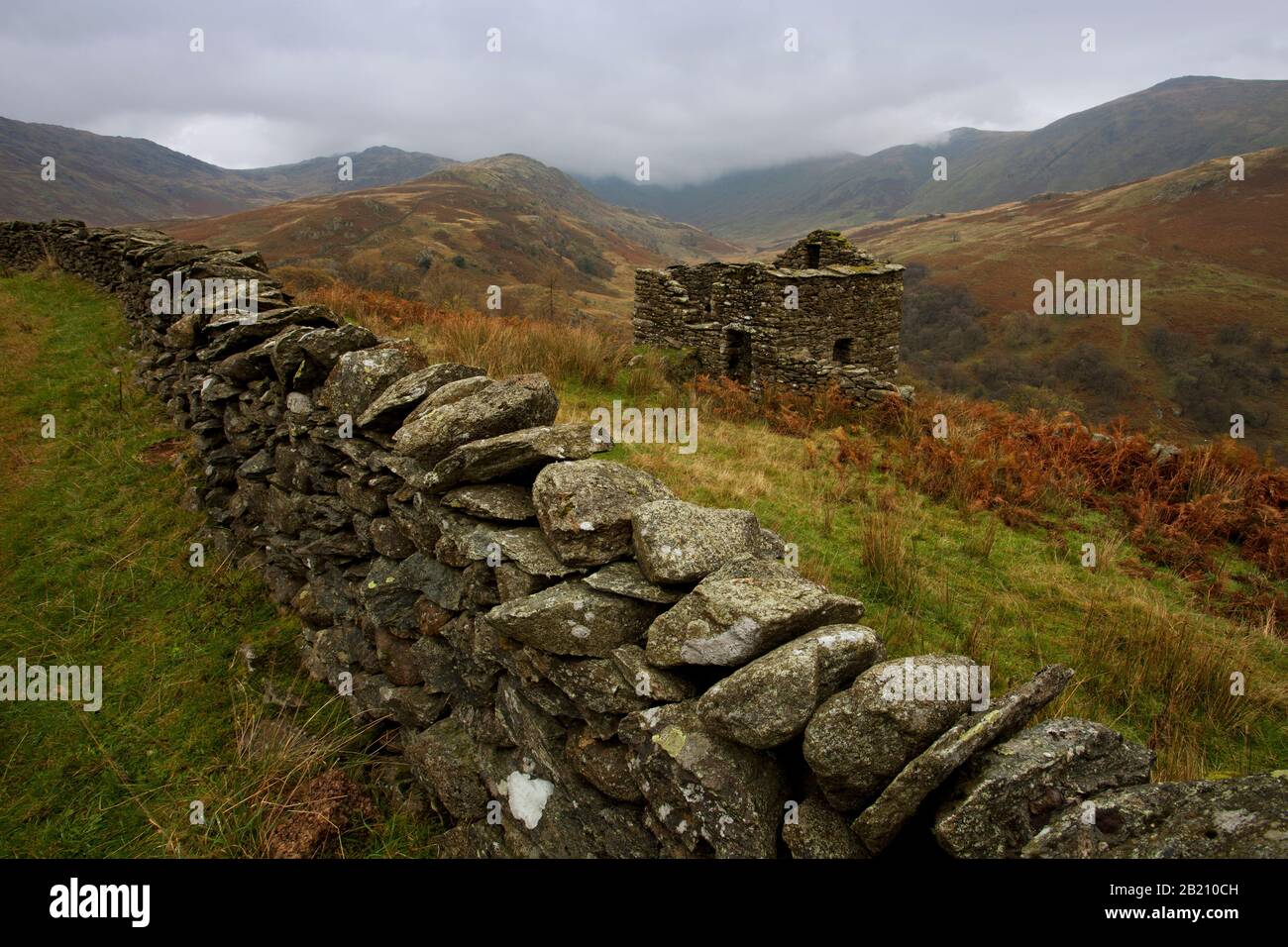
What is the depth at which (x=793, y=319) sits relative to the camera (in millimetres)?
14617

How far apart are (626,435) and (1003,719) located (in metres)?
6.43

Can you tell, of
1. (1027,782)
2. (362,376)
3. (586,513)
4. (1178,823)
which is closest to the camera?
(1178,823)

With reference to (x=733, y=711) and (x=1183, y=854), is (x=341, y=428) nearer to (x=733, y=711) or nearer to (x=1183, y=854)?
(x=733, y=711)

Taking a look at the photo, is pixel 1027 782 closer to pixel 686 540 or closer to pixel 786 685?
pixel 786 685

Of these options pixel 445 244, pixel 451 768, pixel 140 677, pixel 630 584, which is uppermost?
pixel 445 244

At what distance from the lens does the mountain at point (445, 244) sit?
50469 mm

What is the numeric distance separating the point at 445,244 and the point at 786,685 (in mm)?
72206

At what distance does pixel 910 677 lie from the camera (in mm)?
2199

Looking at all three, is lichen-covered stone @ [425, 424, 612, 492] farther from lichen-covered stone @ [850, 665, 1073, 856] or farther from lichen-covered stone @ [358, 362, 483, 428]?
lichen-covered stone @ [850, 665, 1073, 856]

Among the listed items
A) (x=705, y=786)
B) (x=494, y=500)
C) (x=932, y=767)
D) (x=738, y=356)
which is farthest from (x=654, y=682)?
(x=738, y=356)

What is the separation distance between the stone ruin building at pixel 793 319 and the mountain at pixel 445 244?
70.3 feet

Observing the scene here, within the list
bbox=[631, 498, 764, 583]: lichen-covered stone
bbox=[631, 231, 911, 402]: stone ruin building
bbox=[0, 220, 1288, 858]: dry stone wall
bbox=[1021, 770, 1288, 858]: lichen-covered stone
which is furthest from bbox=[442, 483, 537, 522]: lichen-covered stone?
bbox=[631, 231, 911, 402]: stone ruin building

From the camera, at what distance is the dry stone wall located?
1.98m

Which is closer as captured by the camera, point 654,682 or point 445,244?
point 654,682
